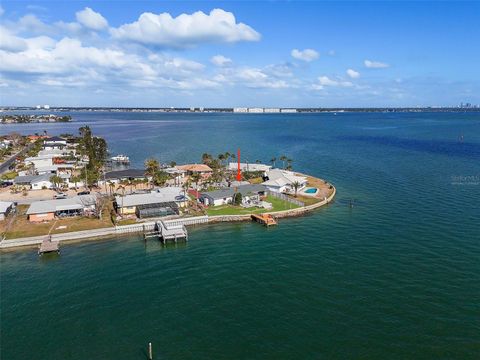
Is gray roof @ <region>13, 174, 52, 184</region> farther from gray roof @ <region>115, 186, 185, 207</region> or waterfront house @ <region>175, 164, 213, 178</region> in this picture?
waterfront house @ <region>175, 164, 213, 178</region>

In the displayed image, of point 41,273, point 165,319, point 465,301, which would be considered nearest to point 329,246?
point 465,301

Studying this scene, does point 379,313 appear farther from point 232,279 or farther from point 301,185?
point 301,185

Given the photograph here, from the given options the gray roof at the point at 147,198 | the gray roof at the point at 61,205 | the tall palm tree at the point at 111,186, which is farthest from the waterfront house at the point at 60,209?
the tall palm tree at the point at 111,186

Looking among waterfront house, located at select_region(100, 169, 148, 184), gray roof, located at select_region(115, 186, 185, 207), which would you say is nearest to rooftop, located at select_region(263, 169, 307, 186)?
gray roof, located at select_region(115, 186, 185, 207)

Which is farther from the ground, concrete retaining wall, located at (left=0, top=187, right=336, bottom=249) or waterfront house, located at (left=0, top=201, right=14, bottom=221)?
waterfront house, located at (left=0, top=201, right=14, bottom=221)

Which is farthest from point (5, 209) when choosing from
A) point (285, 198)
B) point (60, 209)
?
point (285, 198)
